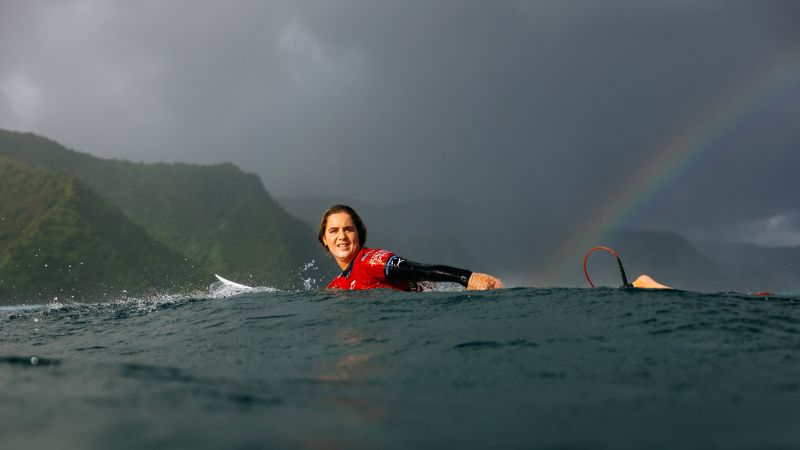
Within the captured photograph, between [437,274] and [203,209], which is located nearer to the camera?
[437,274]

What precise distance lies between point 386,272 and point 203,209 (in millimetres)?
141498

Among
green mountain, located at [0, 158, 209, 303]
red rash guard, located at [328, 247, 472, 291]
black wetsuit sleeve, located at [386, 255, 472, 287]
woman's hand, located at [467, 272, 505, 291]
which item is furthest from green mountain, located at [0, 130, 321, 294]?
woman's hand, located at [467, 272, 505, 291]

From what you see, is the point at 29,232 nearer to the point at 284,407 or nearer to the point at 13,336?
the point at 13,336

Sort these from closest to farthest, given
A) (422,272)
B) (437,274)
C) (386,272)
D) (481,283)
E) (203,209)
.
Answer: (481,283) → (437,274) → (422,272) → (386,272) → (203,209)

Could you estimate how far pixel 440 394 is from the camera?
11.7 ft

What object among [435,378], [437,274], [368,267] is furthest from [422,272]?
[435,378]

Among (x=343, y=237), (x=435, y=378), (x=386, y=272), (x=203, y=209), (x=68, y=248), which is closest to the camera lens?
(x=435, y=378)

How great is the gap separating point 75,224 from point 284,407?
9656cm

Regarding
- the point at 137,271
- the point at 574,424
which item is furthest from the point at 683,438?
the point at 137,271

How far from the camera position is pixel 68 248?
81.4 meters

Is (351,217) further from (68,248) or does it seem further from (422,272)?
(68,248)

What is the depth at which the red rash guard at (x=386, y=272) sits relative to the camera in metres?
9.16

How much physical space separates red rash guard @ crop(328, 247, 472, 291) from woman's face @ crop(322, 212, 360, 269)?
0.21 metres

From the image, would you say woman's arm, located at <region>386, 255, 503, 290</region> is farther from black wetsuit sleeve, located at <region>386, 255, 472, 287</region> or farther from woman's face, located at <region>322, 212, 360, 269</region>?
woman's face, located at <region>322, 212, 360, 269</region>
